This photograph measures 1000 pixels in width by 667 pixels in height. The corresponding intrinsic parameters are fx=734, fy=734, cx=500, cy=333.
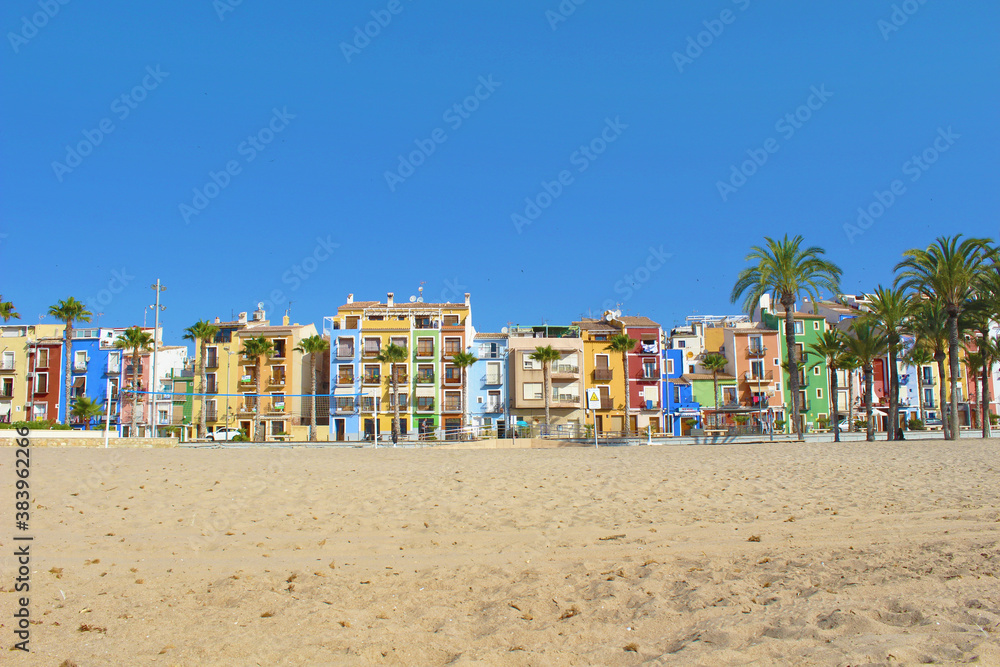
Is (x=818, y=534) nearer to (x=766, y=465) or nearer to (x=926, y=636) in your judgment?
(x=926, y=636)

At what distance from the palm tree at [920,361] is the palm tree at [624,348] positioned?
23236 mm

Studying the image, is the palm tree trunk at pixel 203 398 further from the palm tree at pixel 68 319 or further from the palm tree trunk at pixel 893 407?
the palm tree trunk at pixel 893 407

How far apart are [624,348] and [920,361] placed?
90.0 feet

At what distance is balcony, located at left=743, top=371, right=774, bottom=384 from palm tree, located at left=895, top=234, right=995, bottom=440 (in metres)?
34.2

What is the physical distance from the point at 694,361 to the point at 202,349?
49.4m

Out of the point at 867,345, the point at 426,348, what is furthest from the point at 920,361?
the point at 426,348

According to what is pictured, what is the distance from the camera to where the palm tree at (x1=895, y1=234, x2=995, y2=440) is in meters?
35.3

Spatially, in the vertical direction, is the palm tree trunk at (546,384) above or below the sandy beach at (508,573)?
above

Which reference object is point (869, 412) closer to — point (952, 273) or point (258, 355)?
point (952, 273)

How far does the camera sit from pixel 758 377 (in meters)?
72.2

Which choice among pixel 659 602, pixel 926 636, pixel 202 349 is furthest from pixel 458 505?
pixel 202 349

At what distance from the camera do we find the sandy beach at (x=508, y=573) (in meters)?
4.95

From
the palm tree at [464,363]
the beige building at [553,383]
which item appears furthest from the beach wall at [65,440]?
the beige building at [553,383]

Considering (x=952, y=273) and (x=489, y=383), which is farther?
(x=489, y=383)
